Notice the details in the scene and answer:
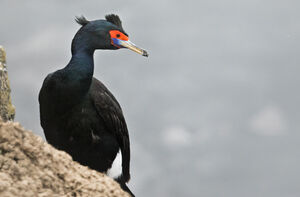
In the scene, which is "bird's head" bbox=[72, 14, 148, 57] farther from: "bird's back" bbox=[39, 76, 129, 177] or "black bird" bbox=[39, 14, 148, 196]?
"bird's back" bbox=[39, 76, 129, 177]

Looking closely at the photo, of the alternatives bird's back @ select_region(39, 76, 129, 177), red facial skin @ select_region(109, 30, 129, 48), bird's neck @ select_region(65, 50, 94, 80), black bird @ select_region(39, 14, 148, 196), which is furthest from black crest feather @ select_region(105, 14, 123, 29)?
bird's back @ select_region(39, 76, 129, 177)

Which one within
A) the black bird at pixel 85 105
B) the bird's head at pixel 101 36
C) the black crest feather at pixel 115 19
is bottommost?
the black bird at pixel 85 105

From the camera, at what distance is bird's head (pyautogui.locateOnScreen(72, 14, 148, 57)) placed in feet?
25.4

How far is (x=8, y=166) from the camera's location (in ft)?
14.0

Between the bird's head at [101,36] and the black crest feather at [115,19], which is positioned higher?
the black crest feather at [115,19]

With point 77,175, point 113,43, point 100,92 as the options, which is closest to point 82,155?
point 100,92

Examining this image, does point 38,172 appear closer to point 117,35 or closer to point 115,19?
point 117,35

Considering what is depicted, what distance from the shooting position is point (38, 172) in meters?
4.42

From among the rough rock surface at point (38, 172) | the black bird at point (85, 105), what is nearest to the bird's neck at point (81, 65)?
the black bird at point (85, 105)

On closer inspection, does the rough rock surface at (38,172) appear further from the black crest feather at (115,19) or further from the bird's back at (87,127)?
the black crest feather at (115,19)

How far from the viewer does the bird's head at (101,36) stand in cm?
773

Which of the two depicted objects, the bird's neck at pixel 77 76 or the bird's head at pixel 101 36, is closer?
the bird's neck at pixel 77 76

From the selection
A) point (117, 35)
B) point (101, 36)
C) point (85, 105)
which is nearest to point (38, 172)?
point (85, 105)

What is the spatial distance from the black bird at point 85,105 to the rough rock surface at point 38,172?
2758 mm
